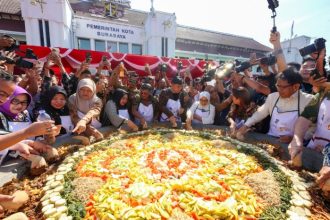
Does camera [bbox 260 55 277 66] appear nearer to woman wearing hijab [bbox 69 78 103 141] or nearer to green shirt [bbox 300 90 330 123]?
green shirt [bbox 300 90 330 123]

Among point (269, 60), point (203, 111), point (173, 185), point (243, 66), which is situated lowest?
point (173, 185)

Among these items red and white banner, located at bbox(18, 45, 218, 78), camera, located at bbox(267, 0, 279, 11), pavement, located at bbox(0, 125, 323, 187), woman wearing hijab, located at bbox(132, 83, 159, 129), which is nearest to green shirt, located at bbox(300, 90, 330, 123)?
pavement, located at bbox(0, 125, 323, 187)

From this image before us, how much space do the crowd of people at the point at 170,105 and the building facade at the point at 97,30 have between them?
1108 centimetres

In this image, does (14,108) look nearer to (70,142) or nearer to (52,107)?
(52,107)

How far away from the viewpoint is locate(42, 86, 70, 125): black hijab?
12.8ft

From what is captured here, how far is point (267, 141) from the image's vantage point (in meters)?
4.38

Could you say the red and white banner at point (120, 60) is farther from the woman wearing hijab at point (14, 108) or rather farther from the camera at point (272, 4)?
the camera at point (272, 4)

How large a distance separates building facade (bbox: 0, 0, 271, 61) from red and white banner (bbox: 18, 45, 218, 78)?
272 inches

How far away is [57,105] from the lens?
3.98 metres

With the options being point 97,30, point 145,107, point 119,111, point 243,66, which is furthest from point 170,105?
point 97,30

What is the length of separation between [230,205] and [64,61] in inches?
338

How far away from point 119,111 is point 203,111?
79.3 inches

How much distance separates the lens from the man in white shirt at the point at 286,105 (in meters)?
3.79

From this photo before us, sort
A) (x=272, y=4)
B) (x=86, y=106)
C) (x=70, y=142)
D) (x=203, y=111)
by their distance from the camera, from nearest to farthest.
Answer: (x=272, y=4)
(x=70, y=142)
(x=86, y=106)
(x=203, y=111)
